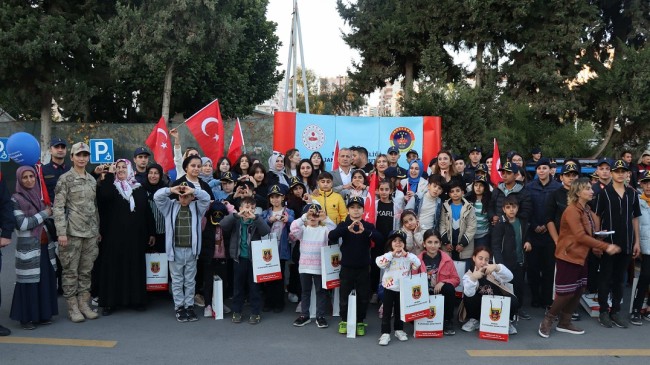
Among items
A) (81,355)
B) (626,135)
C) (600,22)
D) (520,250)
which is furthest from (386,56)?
(81,355)

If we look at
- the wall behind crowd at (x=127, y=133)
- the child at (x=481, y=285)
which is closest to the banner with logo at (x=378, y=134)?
the wall behind crowd at (x=127, y=133)

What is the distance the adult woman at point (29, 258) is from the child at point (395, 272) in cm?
358

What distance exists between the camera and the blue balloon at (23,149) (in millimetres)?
5582

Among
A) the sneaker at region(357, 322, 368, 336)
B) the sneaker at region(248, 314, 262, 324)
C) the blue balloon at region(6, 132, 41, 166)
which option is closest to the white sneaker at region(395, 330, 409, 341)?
the sneaker at region(357, 322, 368, 336)

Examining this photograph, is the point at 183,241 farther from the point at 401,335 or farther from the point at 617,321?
the point at 617,321

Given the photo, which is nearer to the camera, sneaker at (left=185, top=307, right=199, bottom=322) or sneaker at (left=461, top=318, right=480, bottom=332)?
Answer: sneaker at (left=461, top=318, right=480, bottom=332)

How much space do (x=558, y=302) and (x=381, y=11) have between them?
644 inches

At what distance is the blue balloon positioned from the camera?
18.3 feet

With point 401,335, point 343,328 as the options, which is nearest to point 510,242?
point 401,335

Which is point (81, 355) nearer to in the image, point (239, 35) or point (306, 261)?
point (306, 261)

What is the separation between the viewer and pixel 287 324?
19.6 ft

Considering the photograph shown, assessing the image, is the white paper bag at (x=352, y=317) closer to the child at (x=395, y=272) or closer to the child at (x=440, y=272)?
the child at (x=395, y=272)

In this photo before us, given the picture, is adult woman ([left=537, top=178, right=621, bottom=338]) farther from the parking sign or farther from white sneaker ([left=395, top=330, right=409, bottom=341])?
the parking sign

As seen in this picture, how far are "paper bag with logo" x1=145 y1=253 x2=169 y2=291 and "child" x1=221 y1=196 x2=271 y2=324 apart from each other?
899 mm
